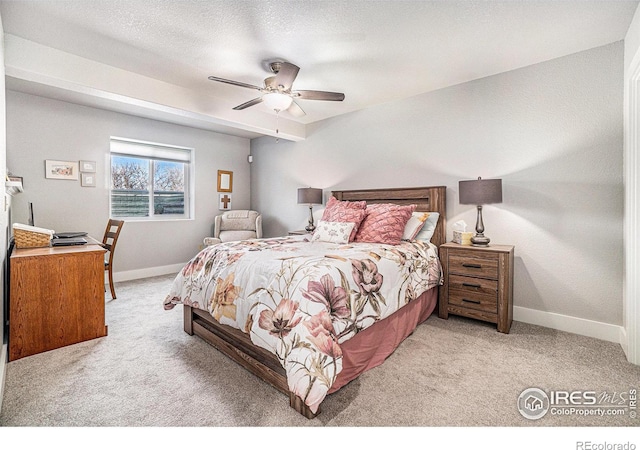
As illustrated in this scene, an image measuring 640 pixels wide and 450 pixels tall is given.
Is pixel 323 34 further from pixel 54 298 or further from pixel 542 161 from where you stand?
pixel 54 298

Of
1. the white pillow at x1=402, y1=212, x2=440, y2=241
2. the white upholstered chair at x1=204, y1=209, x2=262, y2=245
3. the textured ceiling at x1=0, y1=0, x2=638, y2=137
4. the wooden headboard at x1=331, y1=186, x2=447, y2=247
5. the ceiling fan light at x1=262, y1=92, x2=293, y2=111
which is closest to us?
the textured ceiling at x1=0, y1=0, x2=638, y2=137

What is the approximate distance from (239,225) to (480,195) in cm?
385

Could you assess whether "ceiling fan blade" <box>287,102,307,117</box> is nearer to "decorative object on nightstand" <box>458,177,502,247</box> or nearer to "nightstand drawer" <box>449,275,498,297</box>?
"decorative object on nightstand" <box>458,177,502,247</box>

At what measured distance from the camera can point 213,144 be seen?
17.7 feet

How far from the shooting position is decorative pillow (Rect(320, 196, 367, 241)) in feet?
10.4

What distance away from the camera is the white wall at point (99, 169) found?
12.0 feet

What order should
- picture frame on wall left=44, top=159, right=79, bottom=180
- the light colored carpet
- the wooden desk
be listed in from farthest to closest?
picture frame on wall left=44, top=159, right=79, bottom=180, the wooden desk, the light colored carpet

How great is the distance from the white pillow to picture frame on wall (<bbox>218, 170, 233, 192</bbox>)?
369cm

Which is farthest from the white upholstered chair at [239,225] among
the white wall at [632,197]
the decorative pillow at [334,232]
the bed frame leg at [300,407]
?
the white wall at [632,197]

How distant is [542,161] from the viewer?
279 cm

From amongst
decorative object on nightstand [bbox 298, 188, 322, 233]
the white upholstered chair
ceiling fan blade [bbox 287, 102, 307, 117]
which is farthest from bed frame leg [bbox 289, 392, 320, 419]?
the white upholstered chair

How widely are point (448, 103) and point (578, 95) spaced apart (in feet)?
3.68

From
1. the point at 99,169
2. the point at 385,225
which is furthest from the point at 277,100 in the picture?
the point at 99,169
